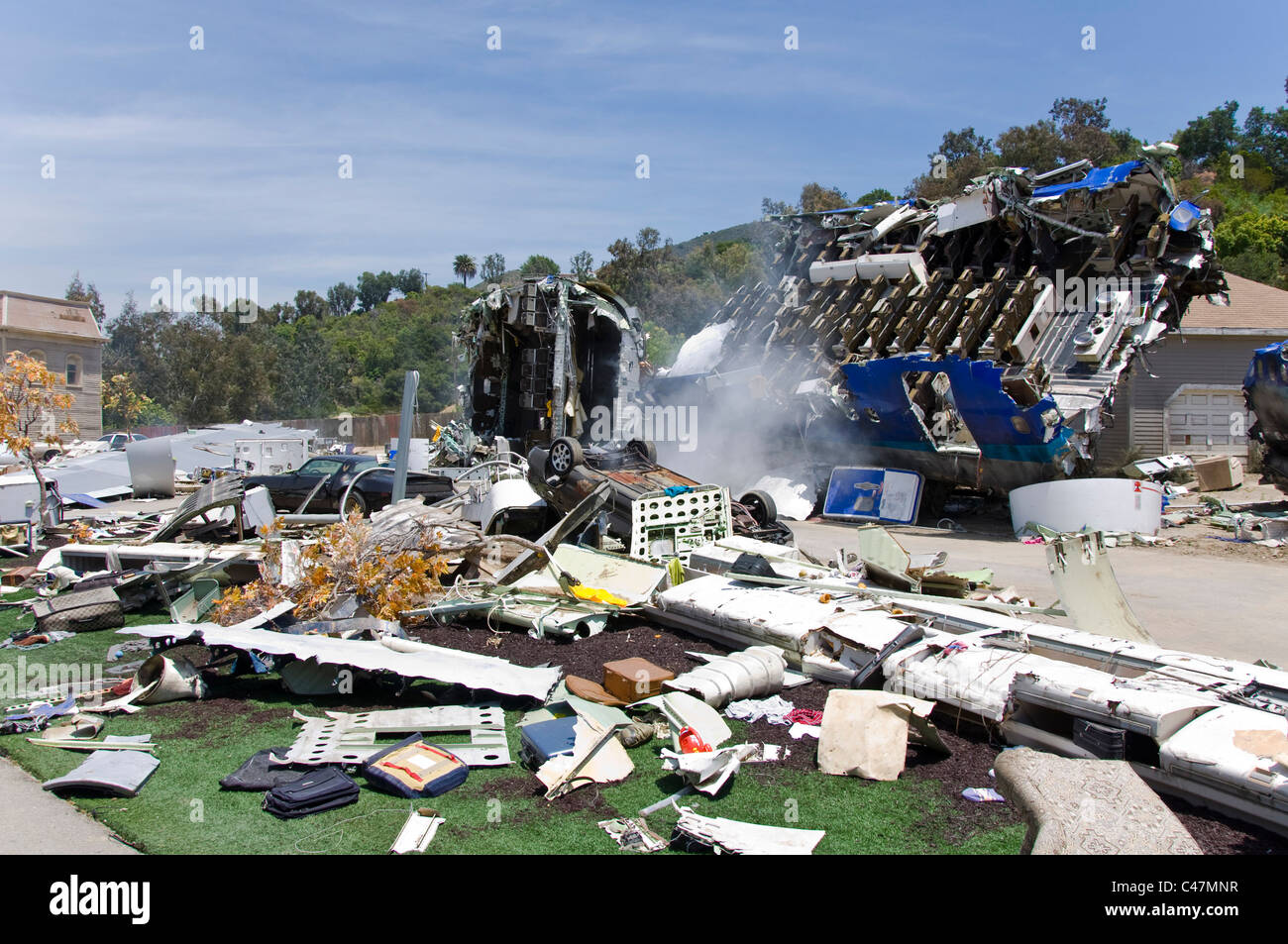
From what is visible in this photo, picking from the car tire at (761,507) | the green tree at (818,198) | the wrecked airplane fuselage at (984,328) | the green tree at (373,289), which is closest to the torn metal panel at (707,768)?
the car tire at (761,507)

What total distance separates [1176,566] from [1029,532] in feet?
7.82

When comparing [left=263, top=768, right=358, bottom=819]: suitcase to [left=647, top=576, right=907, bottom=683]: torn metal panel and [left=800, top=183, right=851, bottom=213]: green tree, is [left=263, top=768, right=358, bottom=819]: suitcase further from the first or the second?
[left=800, top=183, right=851, bottom=213]: green tree

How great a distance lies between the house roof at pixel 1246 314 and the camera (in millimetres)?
22719

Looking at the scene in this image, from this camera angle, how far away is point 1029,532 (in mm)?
13219

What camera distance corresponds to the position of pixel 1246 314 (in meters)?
23.7

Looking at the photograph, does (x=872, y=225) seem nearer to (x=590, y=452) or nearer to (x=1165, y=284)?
(x=1165, y=284)

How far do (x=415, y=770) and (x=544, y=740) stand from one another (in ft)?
2.34

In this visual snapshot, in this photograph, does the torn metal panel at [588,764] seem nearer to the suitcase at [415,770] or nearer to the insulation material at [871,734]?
the suitcase at [415,770]

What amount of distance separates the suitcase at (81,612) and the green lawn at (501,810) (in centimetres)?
315

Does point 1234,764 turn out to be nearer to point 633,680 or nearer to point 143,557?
point 633,680

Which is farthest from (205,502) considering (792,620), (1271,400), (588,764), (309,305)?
(309,305)

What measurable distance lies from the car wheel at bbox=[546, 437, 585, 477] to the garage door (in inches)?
723

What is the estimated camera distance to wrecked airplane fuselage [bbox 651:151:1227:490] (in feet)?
49.2
